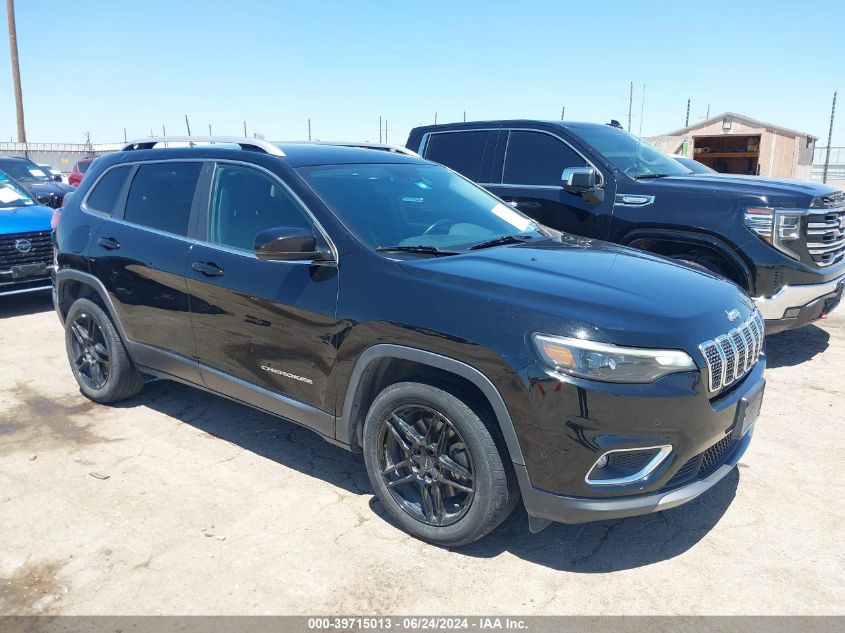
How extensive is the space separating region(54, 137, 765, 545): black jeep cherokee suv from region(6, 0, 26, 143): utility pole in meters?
30.3

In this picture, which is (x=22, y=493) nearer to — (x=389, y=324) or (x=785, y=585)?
(x=389, y=324)

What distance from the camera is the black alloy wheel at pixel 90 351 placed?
15.9ft

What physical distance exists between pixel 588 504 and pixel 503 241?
159 centimetres

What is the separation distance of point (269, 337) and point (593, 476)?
1817 millimetres

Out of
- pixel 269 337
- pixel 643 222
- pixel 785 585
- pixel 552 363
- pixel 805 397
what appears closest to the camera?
pixel 552 363

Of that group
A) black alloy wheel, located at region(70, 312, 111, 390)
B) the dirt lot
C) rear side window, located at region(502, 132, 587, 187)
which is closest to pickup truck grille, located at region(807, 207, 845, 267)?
the dirt lot

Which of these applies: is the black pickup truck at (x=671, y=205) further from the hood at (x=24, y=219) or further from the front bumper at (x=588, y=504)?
the hood at (x=24, y=219)

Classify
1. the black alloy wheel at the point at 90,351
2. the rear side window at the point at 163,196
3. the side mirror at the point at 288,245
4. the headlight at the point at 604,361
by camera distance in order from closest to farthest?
the headlight at the point at 604,361
the side mirror at the point at 288,245
the rear side window at the point at 163,196
the black alloy wheel at the point at 90,351

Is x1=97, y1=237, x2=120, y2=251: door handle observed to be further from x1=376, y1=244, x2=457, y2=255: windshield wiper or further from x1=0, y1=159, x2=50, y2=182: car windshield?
x1=0, y1=159, x2=50, y2=182: car windshield

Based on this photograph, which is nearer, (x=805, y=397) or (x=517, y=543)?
(x=517, y=543)

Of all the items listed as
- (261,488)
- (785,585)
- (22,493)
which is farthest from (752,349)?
(22,493)

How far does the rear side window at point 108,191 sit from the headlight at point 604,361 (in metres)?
3.49

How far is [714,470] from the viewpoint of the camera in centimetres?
299

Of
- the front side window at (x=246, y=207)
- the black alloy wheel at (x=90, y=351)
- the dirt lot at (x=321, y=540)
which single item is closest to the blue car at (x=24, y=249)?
the black alloy wheel at (x=90, y=351)
